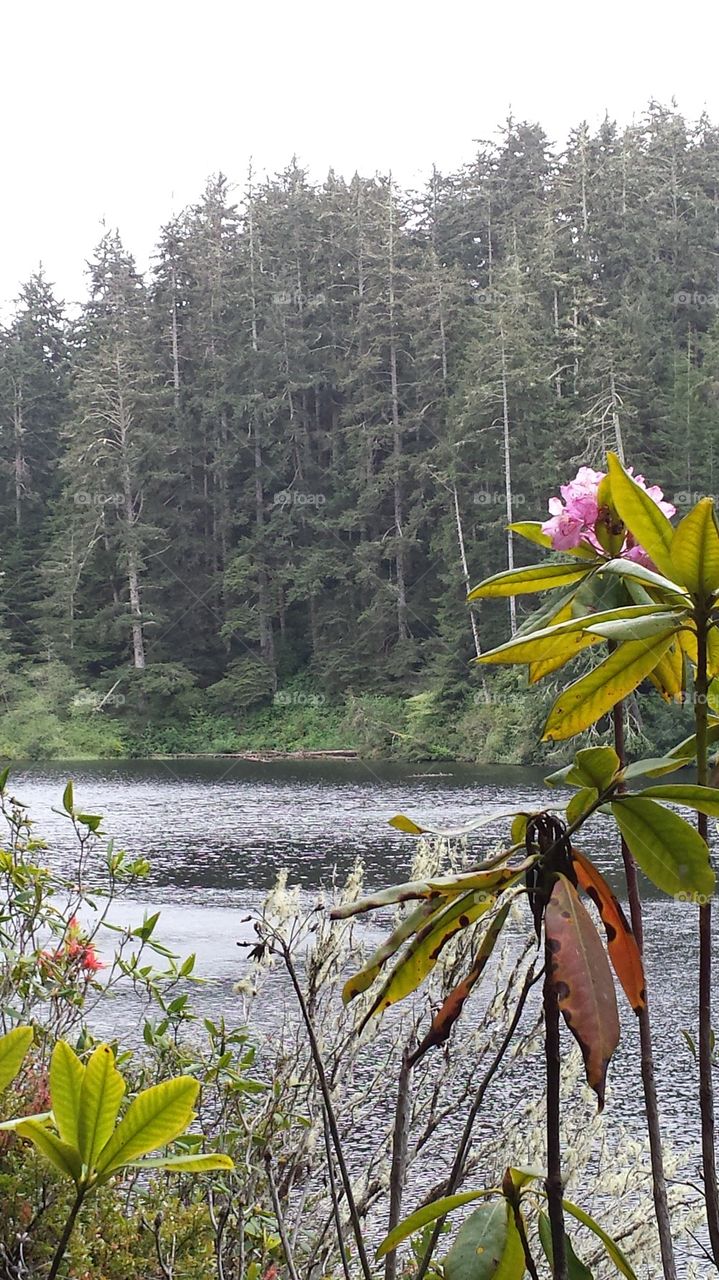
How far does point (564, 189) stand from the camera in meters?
33.8

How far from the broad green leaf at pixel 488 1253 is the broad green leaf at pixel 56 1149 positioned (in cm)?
29

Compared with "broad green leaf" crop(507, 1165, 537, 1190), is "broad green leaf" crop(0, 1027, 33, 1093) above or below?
above

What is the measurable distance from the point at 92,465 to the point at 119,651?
5.30 metres

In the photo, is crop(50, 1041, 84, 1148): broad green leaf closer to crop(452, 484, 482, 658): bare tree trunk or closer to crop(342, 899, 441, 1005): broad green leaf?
crop(342, 899, 441, 1005): broad green leaf

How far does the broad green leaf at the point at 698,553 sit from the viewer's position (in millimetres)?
735

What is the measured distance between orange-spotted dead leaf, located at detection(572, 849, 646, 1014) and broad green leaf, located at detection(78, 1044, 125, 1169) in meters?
0.30

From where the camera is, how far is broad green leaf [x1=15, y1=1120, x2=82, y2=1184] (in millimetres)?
607

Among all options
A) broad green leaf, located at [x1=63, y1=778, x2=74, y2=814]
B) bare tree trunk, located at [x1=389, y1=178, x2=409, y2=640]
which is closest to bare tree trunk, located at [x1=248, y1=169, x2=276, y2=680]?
bare tree trunk, located at [x1=389, y1=178, x2=409, y2=640]

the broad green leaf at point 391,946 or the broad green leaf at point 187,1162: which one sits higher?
the broad green leaf at point 391,946

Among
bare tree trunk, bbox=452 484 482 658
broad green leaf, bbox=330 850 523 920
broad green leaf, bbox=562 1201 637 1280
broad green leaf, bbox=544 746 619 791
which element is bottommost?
broad green leaf, bbox=562 1201 637 1280

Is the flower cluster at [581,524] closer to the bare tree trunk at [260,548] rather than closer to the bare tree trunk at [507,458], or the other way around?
the bare tree trunk at [507,458]

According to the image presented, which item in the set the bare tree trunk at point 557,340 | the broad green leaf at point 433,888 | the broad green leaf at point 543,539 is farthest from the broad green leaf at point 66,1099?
the bare tree trunk at point 557,340

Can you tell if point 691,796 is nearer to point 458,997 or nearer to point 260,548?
point 458,997

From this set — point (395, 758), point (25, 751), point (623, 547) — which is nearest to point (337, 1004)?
point (623, 547)
